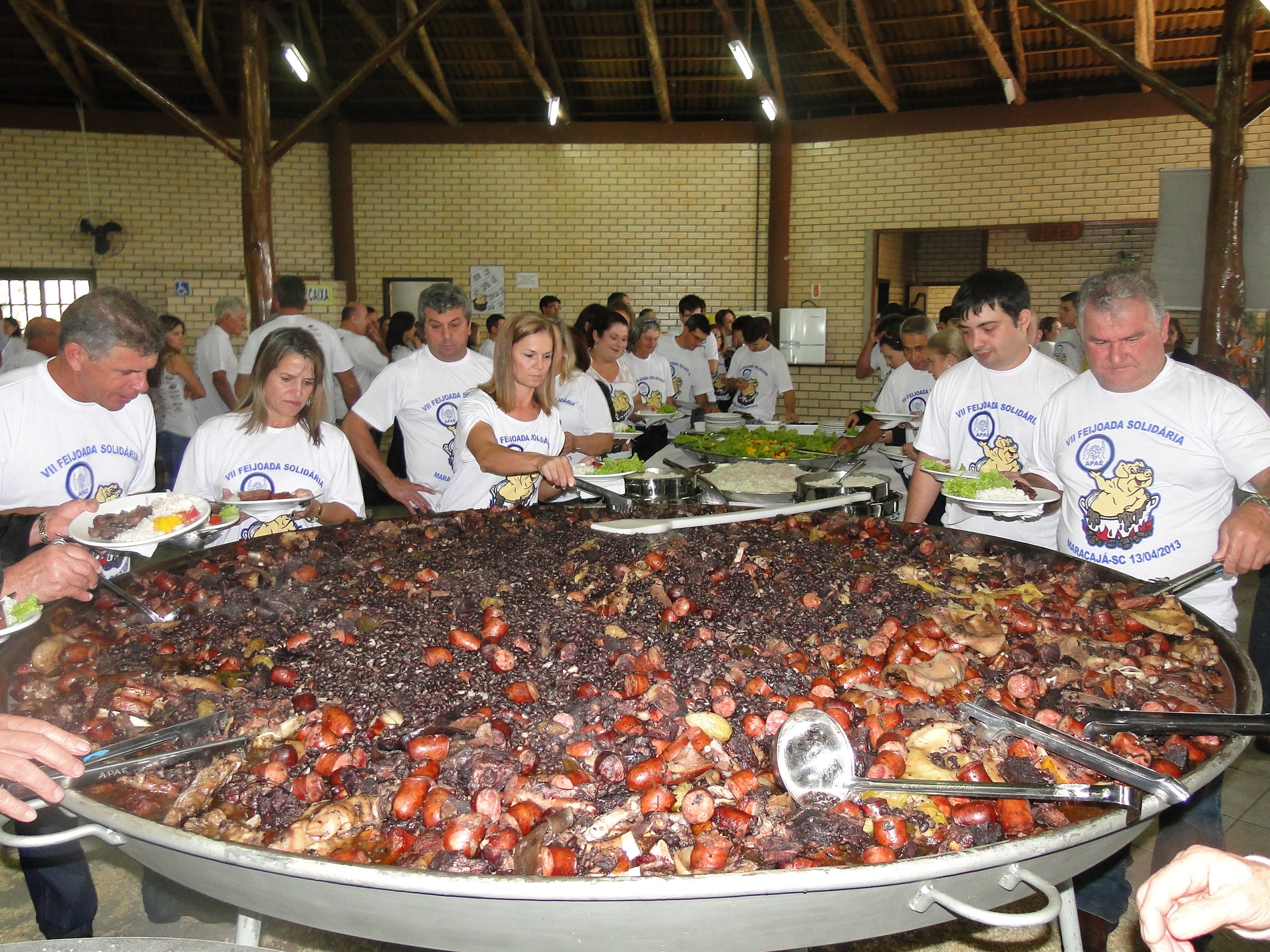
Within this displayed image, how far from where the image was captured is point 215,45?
1292 cm

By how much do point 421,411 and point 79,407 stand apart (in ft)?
A: 6.53

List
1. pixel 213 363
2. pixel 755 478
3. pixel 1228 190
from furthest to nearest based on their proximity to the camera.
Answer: pixel 213 363 → pixel 1228 190 → pixel 755 478

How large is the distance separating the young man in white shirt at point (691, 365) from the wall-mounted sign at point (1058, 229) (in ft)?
21.2

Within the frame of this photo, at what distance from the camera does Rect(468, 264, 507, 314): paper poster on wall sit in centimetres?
1468

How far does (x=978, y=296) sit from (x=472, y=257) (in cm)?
1198

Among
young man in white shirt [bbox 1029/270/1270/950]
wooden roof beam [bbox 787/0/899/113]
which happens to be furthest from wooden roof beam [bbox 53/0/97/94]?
young man in white shirt [bbox 1029/270/1270/950]

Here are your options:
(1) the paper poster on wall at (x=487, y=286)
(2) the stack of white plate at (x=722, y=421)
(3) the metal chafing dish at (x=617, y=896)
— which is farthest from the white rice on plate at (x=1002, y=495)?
(1) the paper poster on wall at (x=487, y=286)

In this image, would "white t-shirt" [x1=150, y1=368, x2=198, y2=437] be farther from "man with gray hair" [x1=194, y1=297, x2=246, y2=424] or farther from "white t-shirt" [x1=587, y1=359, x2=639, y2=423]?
"white t-shirt" [x1=587, y1=359, x2=639, y2=423]

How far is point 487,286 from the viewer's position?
48.2ft

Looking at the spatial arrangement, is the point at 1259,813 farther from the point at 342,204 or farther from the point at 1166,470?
the point at 342,204

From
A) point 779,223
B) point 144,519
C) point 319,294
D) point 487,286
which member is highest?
point 779,223

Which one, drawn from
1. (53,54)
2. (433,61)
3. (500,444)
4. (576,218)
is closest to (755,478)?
(500,444)

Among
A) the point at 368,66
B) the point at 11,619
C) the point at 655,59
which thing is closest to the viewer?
the point at 11,619

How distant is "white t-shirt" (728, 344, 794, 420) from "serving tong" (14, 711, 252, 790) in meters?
7.50
